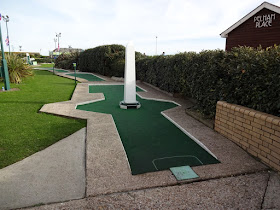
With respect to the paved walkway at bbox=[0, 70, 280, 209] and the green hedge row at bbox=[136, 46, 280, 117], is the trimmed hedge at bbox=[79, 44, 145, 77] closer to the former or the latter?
the green hedge row at bbox=[136, 46, 280, 117]

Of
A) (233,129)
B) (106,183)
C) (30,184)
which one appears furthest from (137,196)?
(233,129)

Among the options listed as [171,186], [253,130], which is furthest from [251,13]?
[171,186]

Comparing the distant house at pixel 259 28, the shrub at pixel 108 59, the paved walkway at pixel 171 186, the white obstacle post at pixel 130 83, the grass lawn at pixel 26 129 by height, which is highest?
the distant house at pixel 259 28

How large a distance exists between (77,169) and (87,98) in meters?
6.06

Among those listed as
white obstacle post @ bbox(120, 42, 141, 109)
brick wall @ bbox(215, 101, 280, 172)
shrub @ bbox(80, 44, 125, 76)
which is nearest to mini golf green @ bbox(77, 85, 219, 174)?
white obstacle post @ bbox(120, 42, 141, 109)

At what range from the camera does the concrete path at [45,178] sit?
2.66m

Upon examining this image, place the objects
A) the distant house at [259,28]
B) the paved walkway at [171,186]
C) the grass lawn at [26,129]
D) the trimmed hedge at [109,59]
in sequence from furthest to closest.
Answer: the trimmed hedge at [109,59], the distant house at [259,28], the grass lawn at [26,129], the paved walkway at [171,186]

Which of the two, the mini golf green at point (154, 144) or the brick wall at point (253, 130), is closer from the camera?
the brick wall at point (253, 130)

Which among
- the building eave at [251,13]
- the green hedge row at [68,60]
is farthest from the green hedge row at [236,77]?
the green hedge row at [68,60]

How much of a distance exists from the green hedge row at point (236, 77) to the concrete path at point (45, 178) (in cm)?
356

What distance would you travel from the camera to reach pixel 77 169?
343 cm

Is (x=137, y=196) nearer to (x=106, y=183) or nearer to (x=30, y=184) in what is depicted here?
(x=106, y=183)

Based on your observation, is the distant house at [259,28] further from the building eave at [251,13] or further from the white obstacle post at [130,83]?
the white obstacle post at [130,83]

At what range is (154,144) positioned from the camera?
14.6 ft
